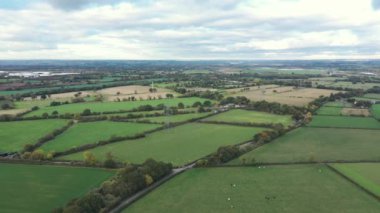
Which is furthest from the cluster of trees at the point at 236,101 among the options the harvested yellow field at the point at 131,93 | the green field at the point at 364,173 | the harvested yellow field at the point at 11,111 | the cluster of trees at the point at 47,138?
the green field at the point at 364,173

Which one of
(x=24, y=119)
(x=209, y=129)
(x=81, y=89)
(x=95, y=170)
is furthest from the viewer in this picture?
(x=81, y=89)

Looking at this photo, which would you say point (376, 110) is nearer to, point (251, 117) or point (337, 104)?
point (337, 104)

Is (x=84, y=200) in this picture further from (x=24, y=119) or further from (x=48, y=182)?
(x=24, y=119)

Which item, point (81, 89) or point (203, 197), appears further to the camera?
point (81, 89)

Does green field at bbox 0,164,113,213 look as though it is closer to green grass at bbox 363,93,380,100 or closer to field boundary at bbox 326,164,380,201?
field boundary at bbox 326,164,380,201

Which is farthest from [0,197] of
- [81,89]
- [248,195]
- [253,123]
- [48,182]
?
[81,89]

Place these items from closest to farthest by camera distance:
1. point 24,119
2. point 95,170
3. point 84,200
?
point 84,200
point 95,170
point 24,119
